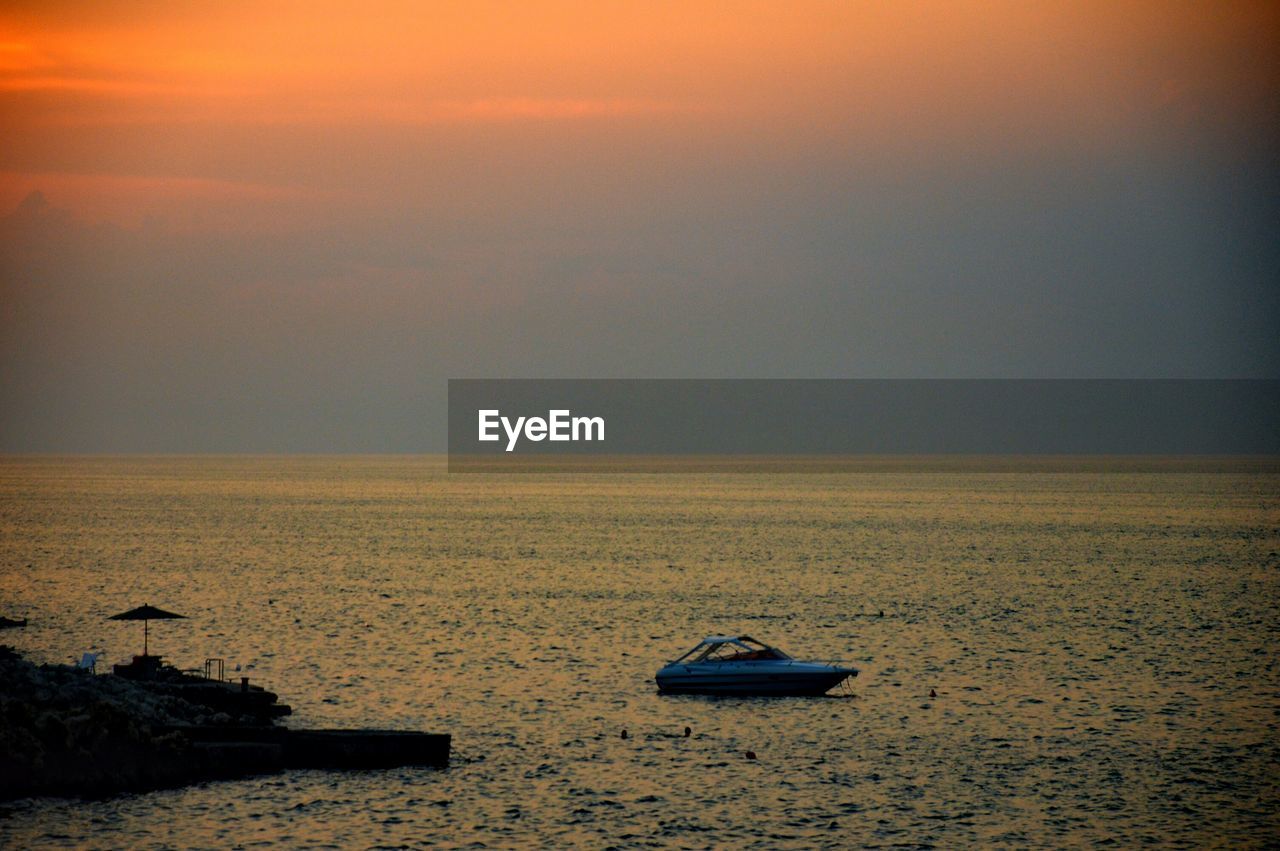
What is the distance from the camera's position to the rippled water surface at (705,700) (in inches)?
A: 1734

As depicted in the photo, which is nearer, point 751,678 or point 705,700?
point 705,700

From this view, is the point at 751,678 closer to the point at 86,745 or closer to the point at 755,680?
the point at 755,680

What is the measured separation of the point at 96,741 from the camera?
46.2 meters

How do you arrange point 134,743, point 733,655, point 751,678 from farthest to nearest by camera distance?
point 733,655 → point 751,678 → point 134,743

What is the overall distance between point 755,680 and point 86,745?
30.2 meters

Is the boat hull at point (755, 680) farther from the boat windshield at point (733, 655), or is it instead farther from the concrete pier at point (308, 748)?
the concrete pier at point (308, 748)

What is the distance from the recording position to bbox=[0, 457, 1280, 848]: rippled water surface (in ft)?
144

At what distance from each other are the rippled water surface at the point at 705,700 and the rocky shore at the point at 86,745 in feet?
3.72

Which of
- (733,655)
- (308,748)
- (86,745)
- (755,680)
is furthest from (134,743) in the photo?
(733,655)

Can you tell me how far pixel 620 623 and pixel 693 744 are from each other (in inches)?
1481

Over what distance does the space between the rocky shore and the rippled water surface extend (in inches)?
44.6

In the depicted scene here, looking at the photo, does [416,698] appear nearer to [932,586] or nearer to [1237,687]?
[1237,687]

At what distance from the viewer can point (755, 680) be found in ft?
217

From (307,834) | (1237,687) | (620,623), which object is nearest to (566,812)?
(307,834)
